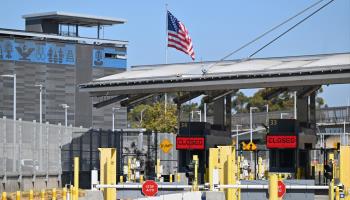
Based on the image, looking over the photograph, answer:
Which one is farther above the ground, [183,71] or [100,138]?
[183,71]

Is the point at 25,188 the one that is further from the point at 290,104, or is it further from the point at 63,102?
the point at 290,104

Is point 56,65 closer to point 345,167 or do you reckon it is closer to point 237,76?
point 237,76

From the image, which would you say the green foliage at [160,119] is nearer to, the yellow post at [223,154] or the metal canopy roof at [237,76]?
the metal canopy roof at [237,76]

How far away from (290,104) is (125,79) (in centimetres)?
10273

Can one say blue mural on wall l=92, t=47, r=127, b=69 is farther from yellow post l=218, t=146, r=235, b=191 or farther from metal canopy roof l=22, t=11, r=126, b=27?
yellow post l=218, t=146, r=235, b=191

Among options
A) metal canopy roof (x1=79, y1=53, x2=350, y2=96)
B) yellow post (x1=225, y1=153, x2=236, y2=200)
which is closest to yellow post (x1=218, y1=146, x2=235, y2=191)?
yellow post (x1=225, y1=153, x2=236, y2=200)

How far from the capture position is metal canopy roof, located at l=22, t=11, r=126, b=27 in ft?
412

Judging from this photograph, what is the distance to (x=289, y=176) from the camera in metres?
52.5

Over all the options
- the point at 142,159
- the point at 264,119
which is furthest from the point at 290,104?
the point at 142,159

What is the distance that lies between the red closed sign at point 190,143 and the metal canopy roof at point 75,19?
70574 mm

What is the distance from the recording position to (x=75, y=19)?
127438 millimetres

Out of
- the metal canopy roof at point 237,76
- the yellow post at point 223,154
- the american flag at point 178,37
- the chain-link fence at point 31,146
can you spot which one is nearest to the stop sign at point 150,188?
the yellow post at point 223,154

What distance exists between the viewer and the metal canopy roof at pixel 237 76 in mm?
50750

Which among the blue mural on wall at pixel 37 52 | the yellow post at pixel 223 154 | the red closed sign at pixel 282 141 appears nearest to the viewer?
the yellow post at pixel 223 154
